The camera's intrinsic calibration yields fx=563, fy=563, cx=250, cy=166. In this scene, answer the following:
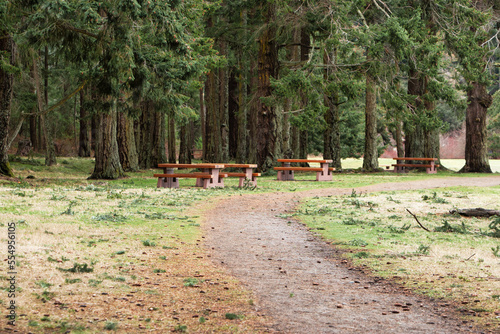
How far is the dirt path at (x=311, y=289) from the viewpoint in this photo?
4.66 metres

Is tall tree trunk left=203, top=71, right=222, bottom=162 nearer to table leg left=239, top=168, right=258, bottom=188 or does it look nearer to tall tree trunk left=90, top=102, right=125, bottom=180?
tall tree trunk left=90, top=102, right=125, bottom=180

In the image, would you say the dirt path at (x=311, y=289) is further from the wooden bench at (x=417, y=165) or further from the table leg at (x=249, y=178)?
the wooden bench at (x=417, y=165)

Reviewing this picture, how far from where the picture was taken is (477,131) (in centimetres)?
2828

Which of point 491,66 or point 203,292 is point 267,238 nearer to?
point 203,292

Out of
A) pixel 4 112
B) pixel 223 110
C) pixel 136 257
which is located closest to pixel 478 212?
pixel 136 257

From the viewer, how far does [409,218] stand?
10727 mm

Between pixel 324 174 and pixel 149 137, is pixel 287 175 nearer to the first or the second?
pixel 324 174

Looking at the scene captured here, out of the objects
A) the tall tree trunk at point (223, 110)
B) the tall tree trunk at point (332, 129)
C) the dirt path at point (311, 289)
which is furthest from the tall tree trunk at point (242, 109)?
the dirt path at point (311, 289)

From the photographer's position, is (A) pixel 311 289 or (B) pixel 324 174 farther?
(B) pixel 324 174

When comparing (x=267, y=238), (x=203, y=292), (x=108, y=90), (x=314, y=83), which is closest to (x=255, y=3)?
(x=314, y=83)

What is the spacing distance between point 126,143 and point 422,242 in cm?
1829

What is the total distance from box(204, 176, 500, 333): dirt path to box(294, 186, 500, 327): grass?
348mm

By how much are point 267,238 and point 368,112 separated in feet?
63.5

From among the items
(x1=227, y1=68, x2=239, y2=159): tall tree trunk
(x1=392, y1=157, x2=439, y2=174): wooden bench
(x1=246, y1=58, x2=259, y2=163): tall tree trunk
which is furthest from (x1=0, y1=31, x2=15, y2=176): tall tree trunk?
(x1=227, y1=68, x2=239, y2=159): tall tree trunk
